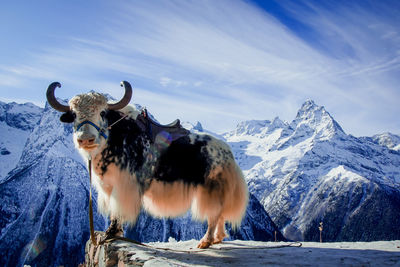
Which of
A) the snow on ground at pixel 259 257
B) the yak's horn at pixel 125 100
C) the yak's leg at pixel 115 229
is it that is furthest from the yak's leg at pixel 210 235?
the yak's horn at pixel 125 100

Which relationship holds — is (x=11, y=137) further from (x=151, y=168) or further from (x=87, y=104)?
(x=151, y=168)

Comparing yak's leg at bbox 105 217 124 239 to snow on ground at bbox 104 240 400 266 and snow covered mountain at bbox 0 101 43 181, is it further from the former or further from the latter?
snow covered mountain at bbox 0 101 43 181

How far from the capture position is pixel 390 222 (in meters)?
154

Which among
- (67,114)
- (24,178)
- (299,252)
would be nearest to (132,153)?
(67,114)

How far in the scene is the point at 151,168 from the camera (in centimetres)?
553

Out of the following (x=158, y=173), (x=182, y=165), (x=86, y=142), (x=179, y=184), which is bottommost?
(x=179, y=184)

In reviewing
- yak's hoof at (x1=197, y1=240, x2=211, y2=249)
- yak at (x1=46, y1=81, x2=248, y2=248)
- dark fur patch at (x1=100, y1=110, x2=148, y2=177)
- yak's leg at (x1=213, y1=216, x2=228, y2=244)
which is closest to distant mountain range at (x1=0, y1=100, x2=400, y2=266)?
yak's leg at (x1=213, y1=216, x2=228, y2=244)

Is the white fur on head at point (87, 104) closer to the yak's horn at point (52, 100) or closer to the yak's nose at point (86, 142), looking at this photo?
the yak's horn at point (52, 100)

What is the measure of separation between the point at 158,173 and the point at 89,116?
1.30m

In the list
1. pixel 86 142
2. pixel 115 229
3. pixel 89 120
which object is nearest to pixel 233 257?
pixel 115 229

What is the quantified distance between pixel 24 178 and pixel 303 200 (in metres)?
134

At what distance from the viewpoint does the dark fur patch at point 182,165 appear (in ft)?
18.3

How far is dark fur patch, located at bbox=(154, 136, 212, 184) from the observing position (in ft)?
18.3

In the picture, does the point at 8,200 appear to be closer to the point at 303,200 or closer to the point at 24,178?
the point at 24,178
